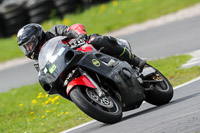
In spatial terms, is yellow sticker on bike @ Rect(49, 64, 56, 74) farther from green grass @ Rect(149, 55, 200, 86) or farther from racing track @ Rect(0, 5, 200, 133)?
green grass @ Rect(149, 55, 200, 86)

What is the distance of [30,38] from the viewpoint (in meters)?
6.68

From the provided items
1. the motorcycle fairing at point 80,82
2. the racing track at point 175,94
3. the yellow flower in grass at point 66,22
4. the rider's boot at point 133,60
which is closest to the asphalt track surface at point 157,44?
the racing track at point 175,94

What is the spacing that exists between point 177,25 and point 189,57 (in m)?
4.16

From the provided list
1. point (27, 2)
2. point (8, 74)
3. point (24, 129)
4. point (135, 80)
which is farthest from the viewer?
point (27, 2)

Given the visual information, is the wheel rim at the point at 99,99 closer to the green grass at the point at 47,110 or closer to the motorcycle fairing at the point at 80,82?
the motorcycle fairing at the point at 80,82

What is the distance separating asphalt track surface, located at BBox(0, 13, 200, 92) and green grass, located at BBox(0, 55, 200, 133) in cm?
134

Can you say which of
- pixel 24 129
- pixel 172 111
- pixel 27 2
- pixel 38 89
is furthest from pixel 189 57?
pixel 27 2

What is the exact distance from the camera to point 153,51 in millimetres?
13312

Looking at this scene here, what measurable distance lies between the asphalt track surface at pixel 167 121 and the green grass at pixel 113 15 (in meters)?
10.0

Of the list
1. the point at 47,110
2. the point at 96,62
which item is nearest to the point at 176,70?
the point at 47,110

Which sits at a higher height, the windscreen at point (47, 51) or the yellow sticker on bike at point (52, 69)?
the windscreen at point (47, 51)

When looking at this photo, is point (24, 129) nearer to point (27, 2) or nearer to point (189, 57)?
point (189, 57)

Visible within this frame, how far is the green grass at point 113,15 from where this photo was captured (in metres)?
17.2

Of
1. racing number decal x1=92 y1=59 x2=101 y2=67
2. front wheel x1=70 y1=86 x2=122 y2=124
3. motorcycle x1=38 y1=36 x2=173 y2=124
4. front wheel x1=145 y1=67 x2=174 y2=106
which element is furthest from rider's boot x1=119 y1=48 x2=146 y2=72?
front wheel x1=70 y1=86 x2=122 y2=124
